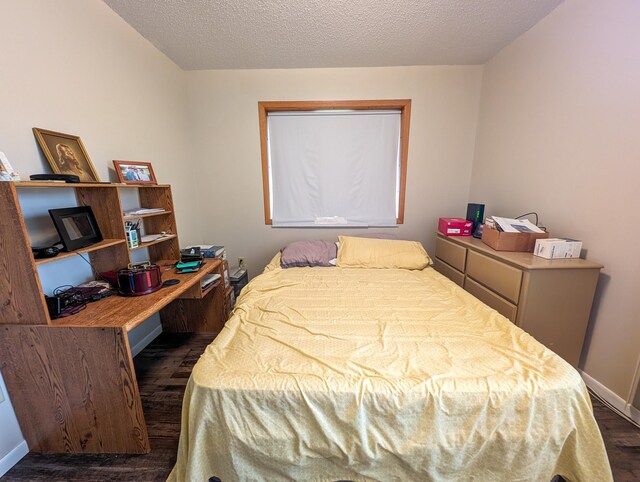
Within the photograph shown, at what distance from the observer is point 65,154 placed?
1392 millimetres

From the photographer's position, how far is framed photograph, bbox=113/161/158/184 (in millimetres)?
1670

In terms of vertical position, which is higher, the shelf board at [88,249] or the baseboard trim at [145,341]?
the shelf board at [88,249]

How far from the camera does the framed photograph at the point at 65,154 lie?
50.4 inches

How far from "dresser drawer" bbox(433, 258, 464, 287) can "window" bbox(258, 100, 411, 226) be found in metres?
0.63

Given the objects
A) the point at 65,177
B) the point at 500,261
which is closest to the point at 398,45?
the point at 500,261

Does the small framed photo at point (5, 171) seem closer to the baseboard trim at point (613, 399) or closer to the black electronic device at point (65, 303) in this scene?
the black electronic device at point (65, 303)

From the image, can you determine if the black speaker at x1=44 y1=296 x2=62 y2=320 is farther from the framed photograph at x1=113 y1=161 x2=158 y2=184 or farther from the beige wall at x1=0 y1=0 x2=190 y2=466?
the framed photograph at x1=113 y1=161 x2=158 y2=184

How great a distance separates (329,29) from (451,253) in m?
2.20

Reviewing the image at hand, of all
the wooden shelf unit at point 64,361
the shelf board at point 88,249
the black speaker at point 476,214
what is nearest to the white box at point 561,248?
the black speaker at point 476,214

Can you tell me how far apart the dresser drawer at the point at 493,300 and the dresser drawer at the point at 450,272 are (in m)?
0.07

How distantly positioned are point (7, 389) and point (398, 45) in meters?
3.42

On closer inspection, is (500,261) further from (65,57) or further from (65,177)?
(65,57)

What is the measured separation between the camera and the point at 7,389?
1165 mm

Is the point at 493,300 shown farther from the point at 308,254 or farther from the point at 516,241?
the point at 308,254
